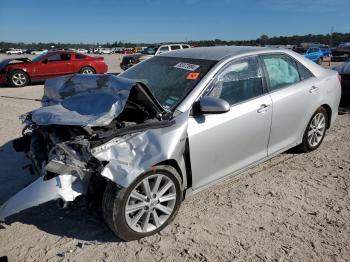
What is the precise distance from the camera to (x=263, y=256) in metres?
2.92

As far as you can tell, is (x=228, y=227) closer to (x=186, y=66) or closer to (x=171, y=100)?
(x=171, y=100)

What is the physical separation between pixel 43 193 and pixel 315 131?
3917 mm

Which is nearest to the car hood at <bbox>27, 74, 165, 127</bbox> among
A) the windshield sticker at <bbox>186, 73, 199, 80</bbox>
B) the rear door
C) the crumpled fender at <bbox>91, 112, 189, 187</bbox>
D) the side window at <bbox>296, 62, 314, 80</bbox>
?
the crumpled fender at <bbox>91, 112, 189, 187</bbox>

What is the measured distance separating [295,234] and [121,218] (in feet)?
5.24

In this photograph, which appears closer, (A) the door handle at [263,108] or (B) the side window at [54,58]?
(A) the door handle at [263,108]

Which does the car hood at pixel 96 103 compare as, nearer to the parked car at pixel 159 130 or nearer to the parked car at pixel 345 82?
the parked car at pixel 159 130

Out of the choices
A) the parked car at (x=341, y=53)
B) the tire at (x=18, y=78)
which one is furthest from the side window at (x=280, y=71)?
the parked car at (x=341, y=53)

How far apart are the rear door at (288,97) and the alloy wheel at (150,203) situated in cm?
159

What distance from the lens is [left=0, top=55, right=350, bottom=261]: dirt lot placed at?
297 centimetres

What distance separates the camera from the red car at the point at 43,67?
14320 mm

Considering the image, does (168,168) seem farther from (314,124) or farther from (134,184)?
(314,124)

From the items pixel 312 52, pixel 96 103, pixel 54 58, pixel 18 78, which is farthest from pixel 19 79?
pixel 312 52

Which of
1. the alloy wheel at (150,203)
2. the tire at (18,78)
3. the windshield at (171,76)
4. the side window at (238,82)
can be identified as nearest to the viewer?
the alloy wheel at (150,203)

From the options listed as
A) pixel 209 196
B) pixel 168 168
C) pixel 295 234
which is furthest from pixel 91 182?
pixel 295 234
